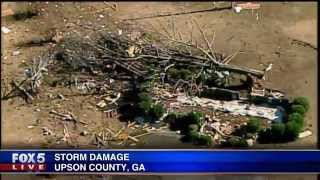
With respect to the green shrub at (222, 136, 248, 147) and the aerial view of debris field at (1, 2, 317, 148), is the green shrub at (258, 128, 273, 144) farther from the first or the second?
the green shrub at (222, 136, 248, 147)

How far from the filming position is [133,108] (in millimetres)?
10141

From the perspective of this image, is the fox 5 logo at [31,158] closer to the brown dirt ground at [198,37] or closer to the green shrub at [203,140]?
the brown dirt ground at [198,37]

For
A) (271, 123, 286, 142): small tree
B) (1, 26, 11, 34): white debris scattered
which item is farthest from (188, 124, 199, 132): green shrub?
(1, 26, 11, 34): white debris scattered

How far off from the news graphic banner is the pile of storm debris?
4.28 ft

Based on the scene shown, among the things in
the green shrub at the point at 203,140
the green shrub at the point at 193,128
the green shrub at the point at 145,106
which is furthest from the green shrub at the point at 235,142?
the green shrub at the point at 145,106

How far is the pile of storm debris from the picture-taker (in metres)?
10.2

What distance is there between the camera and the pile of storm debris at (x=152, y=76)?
33.5ft

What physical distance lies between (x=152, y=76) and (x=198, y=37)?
59.1 inches

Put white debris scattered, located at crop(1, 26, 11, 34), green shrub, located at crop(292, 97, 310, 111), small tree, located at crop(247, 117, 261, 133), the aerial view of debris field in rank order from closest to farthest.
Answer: small tree, located at crop(247, 117, 261, 133) < the aerial view of debris field < green shrub, located at crop(292, 97, 310, 111) < white debris scattered, located at crop(1, 26, 11, 34)

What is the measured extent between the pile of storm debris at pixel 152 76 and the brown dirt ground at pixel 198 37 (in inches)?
9.9

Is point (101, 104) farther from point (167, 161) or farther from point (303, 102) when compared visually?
point (303, 102)

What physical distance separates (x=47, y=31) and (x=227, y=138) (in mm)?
4429

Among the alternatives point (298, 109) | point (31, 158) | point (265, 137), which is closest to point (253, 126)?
point (265, 137)

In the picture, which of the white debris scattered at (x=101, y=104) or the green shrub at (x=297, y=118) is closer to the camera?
the green shrub at (x=297, y=118)
